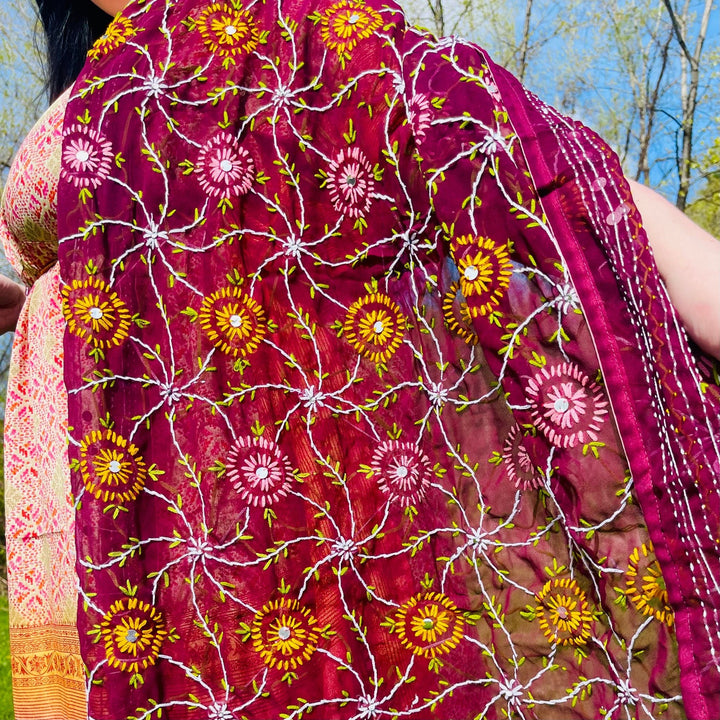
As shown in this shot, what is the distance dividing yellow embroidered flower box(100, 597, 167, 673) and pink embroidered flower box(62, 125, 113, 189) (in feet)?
1.48

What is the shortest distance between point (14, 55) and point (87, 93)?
9506 mm

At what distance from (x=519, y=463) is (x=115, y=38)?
2.24 feet

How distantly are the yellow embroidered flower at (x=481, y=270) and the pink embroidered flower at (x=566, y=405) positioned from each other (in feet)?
0.28

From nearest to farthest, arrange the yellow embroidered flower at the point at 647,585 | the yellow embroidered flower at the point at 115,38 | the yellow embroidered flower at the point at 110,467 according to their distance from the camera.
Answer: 1. the yellow embroidered flower at the point at 647,585
2. the yellow embroidered flower at the point at 110,467
3. the yellow embroidered flower at the point at 115,38

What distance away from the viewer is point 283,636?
0.72 meters

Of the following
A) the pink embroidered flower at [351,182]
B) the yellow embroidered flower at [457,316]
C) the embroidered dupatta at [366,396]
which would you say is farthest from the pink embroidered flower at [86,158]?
the yellow embroidered flower at [457,316]

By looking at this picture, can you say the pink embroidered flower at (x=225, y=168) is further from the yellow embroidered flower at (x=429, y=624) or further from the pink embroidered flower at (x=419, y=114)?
the yellow embroidered flower at (x=429, y=624)

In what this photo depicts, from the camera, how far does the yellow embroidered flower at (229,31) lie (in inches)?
31.7

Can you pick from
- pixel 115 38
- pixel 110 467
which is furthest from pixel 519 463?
pixel 115 38

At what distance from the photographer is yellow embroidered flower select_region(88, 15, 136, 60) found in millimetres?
850

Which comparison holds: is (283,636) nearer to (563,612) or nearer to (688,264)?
(563,612)

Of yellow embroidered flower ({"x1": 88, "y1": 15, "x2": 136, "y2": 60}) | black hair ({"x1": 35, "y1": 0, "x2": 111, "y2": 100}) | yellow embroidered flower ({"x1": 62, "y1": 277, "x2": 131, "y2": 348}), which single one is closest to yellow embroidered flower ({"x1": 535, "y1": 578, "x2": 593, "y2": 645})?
yellow embroidered flower ({"x1": 62, "y1": 277, "x2": 131, "y2": 348})

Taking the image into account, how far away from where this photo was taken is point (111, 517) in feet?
2.37

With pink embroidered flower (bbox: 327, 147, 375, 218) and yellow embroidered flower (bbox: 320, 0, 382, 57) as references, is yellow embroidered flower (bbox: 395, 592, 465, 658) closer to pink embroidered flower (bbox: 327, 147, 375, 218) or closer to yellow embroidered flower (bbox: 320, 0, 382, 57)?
pink embroidered flower (bbox: 327, 147, 375, 218)
